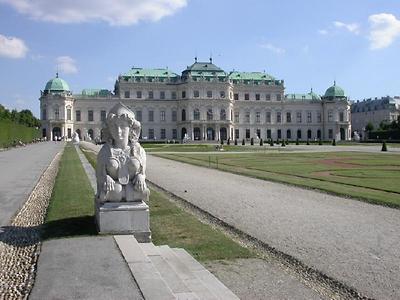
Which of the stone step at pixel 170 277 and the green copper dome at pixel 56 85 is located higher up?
the green copper dome at pixel 56 85

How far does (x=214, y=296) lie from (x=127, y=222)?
2850 millimetres

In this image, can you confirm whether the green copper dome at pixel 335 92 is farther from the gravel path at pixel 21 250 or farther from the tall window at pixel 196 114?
the gravel path at pixel 21 250

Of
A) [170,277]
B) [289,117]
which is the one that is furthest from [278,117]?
[170,277]

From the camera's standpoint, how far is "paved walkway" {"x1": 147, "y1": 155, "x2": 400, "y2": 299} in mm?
6312

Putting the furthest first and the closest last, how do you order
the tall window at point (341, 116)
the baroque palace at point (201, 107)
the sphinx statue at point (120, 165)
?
the tall window at point (341, 116)
the baroque palace at point (201, 107)
the sphinx statue at point (120, 165)

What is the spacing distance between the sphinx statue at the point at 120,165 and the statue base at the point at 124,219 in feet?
0.55

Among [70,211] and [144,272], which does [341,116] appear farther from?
[144,272]

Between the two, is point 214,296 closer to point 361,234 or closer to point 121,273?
point 121,273

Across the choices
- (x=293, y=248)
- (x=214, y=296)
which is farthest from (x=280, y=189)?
(x=214, y=296)

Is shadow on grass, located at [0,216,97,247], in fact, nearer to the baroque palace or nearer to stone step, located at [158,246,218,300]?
stone step, located at [158,246,218,300]

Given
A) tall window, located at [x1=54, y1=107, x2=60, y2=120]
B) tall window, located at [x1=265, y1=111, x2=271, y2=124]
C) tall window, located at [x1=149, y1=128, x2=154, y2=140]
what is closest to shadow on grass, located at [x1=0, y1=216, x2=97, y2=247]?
tall window, located at [x1=54, y1=107, x2=60, y2=120]

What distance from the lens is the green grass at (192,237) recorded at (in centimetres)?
726

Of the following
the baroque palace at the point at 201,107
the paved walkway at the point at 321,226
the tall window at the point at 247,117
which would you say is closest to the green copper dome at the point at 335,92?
the baroque palace at the point at 201,107

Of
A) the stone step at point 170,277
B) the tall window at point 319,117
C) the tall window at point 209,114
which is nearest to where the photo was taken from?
the stone step at point 170,277
